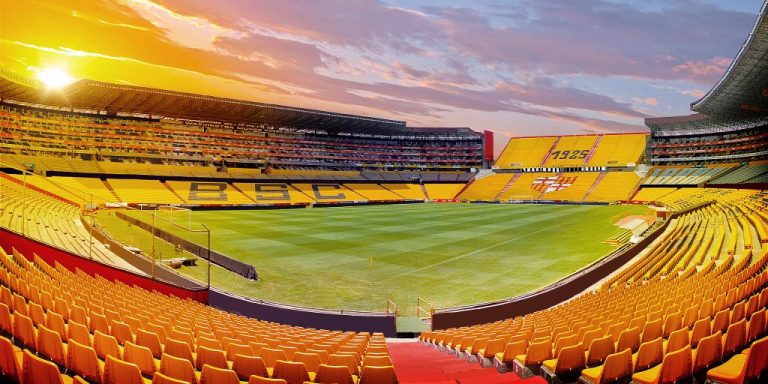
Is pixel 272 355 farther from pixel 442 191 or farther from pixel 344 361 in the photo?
pixel 442 191

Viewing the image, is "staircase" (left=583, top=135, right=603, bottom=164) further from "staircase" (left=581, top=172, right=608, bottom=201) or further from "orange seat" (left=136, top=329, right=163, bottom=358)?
"orange seat" (left=136, top=329, right=163, bottom=358)

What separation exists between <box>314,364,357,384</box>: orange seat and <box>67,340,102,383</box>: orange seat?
227 centimetres

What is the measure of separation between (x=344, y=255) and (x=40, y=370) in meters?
23.5

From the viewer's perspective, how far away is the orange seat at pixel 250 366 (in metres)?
5.32

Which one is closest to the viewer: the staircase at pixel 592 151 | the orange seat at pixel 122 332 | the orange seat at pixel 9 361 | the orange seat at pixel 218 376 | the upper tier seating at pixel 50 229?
→ the orange seat at pixel 9 361

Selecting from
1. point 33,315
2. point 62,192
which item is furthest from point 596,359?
point 62,192

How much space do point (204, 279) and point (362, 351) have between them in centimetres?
1478

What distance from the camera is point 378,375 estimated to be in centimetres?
520

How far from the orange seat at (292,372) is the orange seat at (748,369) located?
4.21 metres

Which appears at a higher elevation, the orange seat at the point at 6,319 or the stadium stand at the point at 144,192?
the orange seat at the point at 6,319

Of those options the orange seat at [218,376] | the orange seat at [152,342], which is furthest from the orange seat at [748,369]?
the orange seat at [152,342]

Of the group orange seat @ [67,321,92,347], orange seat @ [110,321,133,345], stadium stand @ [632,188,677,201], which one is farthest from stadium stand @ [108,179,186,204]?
stadium stand @ [632,188,677,201]

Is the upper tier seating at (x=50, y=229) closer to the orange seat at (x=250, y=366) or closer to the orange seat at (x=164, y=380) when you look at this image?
the orange seat at (x=250, y=366)

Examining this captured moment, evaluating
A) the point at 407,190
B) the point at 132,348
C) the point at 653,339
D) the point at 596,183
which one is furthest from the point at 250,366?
the point at 596,183
